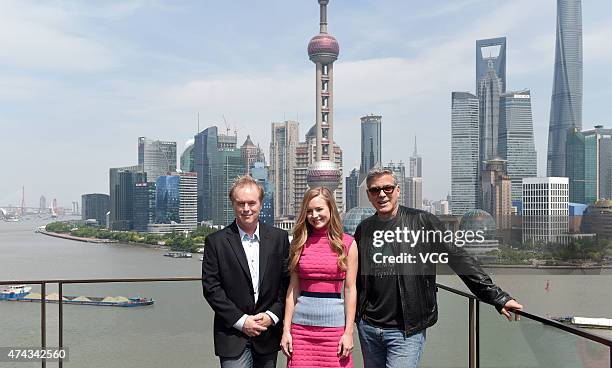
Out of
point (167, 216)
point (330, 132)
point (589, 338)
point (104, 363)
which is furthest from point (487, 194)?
point (330, 132)

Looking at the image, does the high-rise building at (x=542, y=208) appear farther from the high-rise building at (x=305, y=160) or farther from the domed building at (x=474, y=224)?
the high-rise building at (x=305, y=160)

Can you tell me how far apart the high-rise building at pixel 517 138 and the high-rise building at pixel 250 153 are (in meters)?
70.2

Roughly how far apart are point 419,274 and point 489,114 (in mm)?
12693

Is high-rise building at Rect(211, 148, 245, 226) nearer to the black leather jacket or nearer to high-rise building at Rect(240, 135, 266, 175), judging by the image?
high-rise building at Rect(240, 135, 266, 175)

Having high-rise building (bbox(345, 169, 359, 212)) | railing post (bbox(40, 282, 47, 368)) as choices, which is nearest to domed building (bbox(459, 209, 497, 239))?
railing post (bbox(40, 282, 47, 368))

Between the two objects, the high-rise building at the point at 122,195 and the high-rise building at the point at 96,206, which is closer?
the high-rise building at the point at 122,195

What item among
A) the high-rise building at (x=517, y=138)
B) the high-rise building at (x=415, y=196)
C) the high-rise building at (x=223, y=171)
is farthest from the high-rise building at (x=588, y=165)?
the high-rise building at (x=223, y=171)

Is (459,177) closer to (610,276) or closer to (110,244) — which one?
(610,276)

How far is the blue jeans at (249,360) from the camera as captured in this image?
2.09 meters

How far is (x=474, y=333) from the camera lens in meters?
2.76

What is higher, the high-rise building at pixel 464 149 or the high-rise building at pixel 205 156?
the high-rise building at pixel 205 156

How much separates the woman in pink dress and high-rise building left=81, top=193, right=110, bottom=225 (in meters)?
82.4

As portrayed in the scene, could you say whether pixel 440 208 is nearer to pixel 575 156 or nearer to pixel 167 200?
pixel 575 156

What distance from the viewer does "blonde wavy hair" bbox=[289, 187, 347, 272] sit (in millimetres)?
1913
